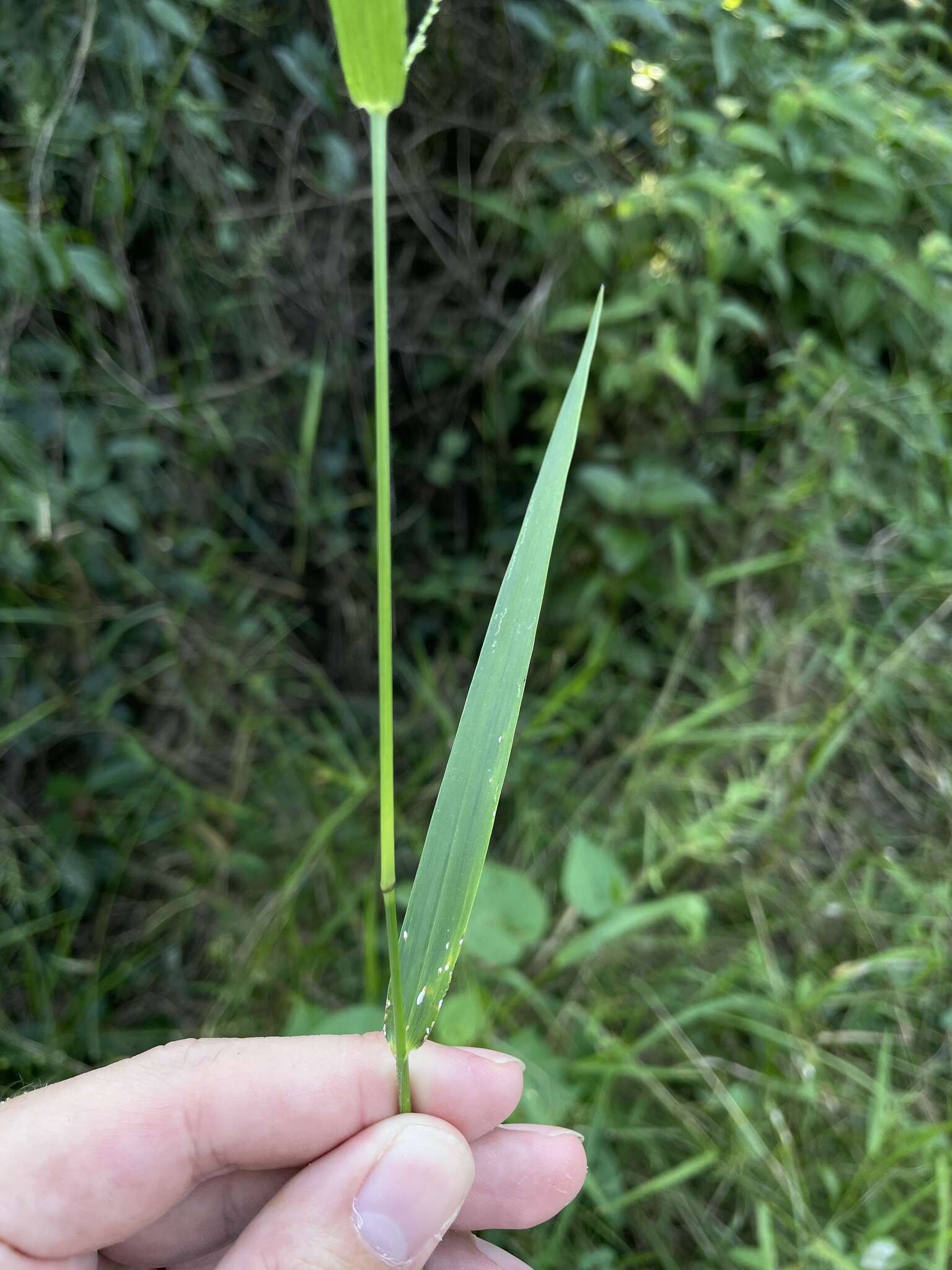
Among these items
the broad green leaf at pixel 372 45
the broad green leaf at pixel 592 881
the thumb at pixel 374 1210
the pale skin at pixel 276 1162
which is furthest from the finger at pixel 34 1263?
the broad green leaf at pixel 372 45

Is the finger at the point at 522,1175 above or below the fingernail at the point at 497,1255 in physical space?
above

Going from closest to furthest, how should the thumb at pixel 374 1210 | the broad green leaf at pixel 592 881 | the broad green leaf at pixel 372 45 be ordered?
the broad green leaf at pixel 372 45
the thumb at pixel 374 1210
the broad green leaf at pixel 592 881

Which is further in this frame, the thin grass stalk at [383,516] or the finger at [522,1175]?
the finger at [522,1175]

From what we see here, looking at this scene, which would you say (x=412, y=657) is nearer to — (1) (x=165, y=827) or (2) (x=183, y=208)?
(1) (x=165, y=827)

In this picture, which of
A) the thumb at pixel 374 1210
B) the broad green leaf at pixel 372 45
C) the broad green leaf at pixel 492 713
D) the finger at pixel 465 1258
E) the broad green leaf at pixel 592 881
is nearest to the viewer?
the broad green leaf at pixel 372 45

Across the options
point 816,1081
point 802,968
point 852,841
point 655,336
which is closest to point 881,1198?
point 816,1081

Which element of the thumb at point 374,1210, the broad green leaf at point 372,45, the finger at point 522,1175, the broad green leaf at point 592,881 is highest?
the broad green leaf at point 372,45

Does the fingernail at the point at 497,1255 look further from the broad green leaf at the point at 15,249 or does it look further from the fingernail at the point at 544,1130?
the broad green leaf at the point at 15,249
